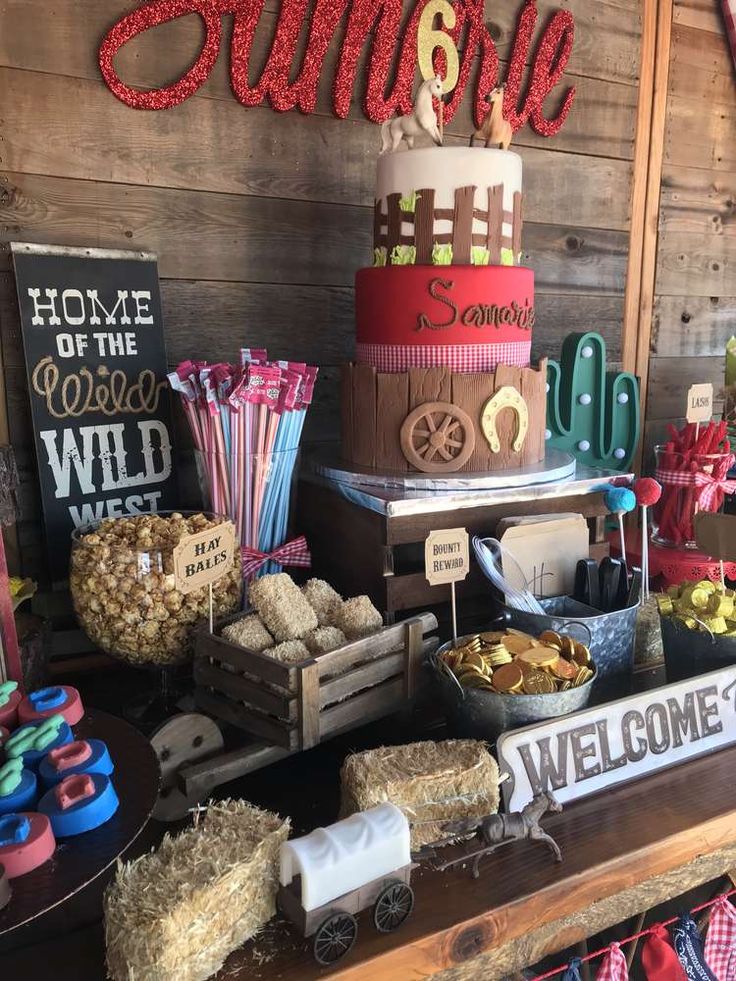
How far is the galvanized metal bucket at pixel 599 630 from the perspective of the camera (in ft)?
3.69

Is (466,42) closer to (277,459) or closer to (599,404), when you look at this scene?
(599,404)

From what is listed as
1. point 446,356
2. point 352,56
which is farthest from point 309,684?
point 352,56

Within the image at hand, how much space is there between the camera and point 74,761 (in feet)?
2.66

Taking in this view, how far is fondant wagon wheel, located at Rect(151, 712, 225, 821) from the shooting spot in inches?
39.0

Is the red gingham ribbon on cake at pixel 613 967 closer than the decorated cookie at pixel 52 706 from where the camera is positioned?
No

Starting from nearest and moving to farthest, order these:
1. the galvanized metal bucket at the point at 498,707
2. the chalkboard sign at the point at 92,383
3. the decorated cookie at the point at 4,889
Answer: the decorated cookie at the point at 4,889
the galvanized metal bucket at the point at 498,707
the chalkboard sign at the point at 92,383

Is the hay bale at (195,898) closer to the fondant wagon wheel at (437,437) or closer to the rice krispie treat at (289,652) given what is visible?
the rice krispie treat at (289,652)

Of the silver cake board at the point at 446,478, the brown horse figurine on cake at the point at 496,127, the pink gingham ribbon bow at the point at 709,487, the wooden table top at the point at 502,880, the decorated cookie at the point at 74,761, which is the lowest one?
the wooden table top at the point at 502,880

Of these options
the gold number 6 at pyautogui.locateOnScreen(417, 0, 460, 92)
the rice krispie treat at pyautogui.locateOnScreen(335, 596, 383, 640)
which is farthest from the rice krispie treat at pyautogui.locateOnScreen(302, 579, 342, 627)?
the gold number 6 at pyautogui.locateOnScreen(417, 0, 460, 92)

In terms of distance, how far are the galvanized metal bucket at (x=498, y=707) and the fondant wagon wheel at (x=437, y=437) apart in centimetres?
38

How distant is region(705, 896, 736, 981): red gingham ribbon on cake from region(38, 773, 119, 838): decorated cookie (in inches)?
34.8

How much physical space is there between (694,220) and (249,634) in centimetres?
173

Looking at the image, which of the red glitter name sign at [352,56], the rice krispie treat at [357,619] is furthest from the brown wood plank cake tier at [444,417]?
the red glitter name sign at [352,56]

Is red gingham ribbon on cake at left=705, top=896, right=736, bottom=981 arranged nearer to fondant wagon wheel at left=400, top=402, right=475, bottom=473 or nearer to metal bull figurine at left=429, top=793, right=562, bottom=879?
metal bull figurine at left=429, top=793, right=562, bottom=879
